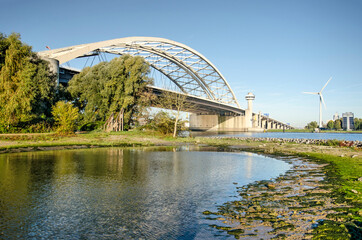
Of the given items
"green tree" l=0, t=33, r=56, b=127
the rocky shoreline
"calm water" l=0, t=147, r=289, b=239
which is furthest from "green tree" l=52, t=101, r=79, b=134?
the rocky shoreline

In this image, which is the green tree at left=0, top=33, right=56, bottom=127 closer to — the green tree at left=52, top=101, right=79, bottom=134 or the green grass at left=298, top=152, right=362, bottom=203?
the green tree at left=52, top=101, right=79, bottom=134

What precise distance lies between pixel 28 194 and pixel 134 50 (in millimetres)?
57435

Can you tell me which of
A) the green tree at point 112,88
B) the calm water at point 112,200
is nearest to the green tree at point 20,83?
the green tree at point 112,88

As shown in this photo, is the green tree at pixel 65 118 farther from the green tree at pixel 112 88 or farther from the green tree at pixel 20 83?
the green tree at pixel 112 88

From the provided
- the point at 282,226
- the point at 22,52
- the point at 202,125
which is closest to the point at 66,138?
the point at 22,52

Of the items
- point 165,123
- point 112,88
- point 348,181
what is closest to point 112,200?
point 348,181

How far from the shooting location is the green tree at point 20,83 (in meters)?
31.4

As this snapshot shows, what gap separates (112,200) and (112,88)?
119 feet

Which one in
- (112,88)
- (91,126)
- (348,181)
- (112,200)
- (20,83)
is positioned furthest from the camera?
(112,88)

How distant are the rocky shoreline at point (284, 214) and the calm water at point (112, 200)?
0.53 metres

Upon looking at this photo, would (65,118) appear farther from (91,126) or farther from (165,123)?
(165,123)

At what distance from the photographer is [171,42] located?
212 ft

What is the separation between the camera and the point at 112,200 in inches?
328

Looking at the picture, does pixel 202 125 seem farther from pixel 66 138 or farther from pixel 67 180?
pixel 67 180
